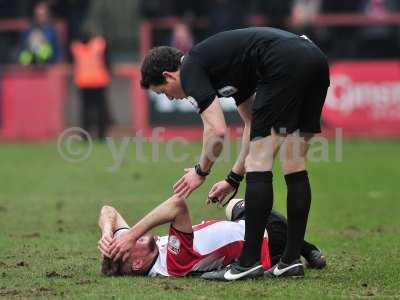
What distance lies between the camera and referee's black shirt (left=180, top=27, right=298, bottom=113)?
265 inches

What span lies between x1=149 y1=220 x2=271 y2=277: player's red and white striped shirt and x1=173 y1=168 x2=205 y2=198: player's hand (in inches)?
12.7

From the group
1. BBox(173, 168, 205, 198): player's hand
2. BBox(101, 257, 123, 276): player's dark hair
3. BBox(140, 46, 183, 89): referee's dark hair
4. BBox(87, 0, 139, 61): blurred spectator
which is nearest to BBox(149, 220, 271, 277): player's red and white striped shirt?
BBox(101, 257, 123, 276): player's dark hair

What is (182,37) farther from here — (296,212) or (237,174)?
(296,212)

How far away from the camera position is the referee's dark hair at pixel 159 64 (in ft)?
22.5

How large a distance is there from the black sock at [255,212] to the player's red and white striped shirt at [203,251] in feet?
0.99

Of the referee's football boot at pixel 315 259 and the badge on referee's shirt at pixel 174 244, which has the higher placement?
the badge on referee's shirt at pixel 174 244

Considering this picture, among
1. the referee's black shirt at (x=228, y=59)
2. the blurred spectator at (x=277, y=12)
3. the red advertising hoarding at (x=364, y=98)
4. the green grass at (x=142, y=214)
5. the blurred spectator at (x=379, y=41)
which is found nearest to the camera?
the green grass at (x=142, y=214)

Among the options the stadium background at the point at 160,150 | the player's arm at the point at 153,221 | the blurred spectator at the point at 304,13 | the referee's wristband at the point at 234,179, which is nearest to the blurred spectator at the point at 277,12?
the stadium background at the point at 160,150

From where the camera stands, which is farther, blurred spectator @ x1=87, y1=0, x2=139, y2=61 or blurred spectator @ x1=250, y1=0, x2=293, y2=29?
blurred spectator @ x1=87, y1=0, x2=139, y2=61

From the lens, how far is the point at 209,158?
22.0 ft

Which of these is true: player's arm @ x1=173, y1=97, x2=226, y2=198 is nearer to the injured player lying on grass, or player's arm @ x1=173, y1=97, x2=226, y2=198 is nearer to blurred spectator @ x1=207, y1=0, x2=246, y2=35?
the injured player lying on grass

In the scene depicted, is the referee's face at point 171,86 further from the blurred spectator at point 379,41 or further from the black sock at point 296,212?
the blurred spectator at point 379,41

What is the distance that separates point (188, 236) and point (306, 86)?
1.26 m

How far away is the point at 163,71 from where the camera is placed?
6.85 meters
